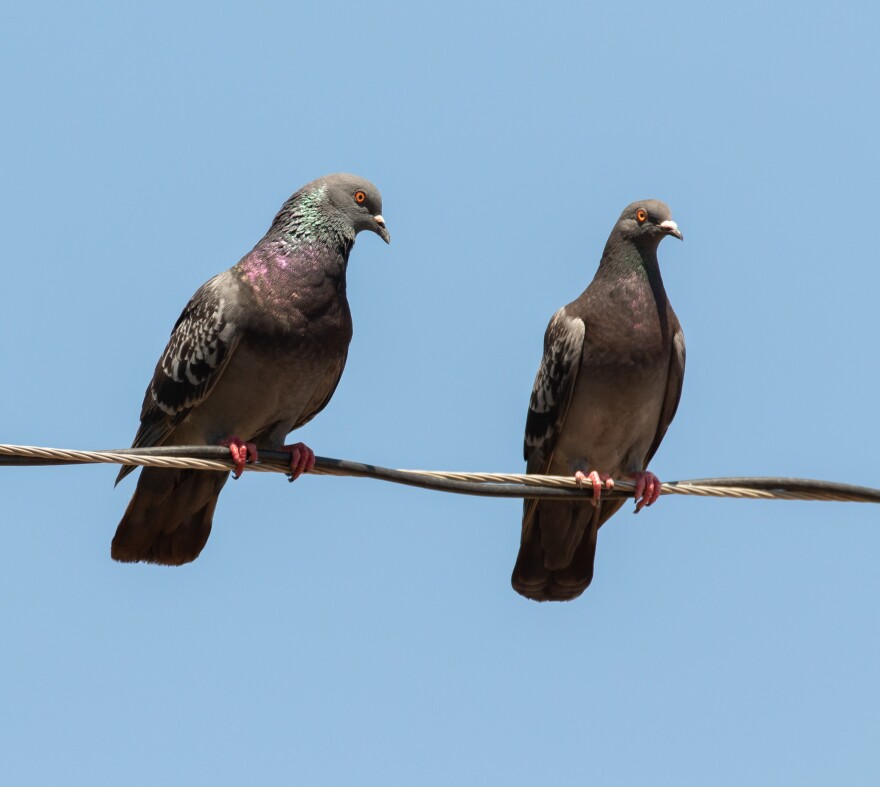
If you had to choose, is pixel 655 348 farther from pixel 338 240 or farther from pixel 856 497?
pixel 856 497

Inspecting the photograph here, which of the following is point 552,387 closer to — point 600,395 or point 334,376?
point 600,395

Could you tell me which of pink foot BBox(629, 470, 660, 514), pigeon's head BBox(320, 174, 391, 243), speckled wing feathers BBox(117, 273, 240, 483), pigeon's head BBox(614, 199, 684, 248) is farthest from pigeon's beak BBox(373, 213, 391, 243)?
pink foot BBox(629, 470, 660, 514)

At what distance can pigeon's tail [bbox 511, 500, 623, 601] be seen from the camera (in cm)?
927

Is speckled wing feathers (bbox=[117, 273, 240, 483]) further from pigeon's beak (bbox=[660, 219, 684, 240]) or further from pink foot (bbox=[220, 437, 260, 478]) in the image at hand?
pigeon's beak (bbox=[660, 219, 684, 240])

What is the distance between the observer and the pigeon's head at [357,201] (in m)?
8.86

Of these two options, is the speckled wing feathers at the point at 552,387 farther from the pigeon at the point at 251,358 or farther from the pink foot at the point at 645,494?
the pigeon at the point at 251,358

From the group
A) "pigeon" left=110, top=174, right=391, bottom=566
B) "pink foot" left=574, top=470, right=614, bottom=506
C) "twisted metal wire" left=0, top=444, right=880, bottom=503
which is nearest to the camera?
"twisted metal wire" left=0, top=444, right=880, bottom=503

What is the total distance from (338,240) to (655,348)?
6.59 ft

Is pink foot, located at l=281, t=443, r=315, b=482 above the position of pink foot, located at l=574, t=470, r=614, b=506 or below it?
below

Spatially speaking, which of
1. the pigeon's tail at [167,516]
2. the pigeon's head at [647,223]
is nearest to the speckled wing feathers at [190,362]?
the pigeon's tail at [167,516]

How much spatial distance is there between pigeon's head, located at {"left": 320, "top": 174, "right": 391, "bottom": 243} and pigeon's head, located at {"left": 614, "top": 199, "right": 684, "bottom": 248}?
5.10ft

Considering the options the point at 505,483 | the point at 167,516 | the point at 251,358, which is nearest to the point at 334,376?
the point at 251,358

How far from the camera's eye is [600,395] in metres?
8.89

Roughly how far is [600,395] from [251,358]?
2133mm
